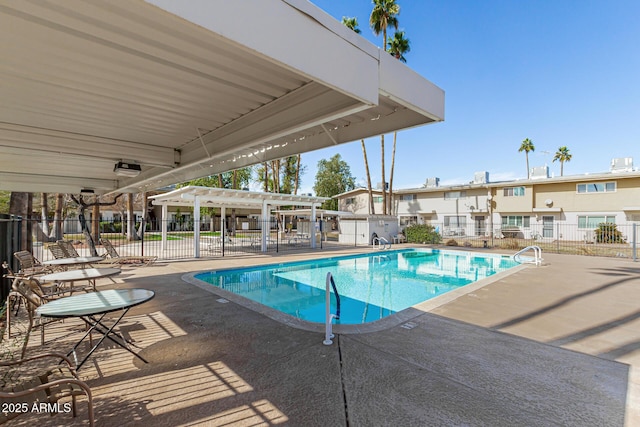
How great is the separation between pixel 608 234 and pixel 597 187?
14.0ft

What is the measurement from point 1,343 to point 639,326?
30.9 ft

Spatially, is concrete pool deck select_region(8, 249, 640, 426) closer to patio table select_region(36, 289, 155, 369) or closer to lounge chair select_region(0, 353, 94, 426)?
patio table select_region(36, 289, 155, 369)

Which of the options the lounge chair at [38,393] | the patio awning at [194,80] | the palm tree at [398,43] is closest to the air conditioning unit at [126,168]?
the patio awning at [194,80]

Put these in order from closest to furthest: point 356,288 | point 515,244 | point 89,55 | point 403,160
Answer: point 89,55 → point 356,288 → point 515,244 → point 403,160

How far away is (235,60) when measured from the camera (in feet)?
9.74

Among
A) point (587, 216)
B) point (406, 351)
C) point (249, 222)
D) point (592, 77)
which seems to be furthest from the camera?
point (249, 222)

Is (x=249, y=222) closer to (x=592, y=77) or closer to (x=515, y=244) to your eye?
(x=515, y=244)

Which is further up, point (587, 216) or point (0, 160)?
point (0, 160)

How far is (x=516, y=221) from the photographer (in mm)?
25562

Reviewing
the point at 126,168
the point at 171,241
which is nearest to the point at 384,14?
the point at 126,168

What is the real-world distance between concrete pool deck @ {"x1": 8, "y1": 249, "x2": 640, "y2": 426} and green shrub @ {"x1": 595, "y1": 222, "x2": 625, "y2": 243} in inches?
802

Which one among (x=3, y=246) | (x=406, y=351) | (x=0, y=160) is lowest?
(x=406, y=351)

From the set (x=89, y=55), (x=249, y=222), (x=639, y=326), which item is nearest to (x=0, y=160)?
(x=89, y=55)

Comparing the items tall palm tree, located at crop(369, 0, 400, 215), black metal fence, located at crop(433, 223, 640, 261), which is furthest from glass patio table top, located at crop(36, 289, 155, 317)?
tall palm tree, located at crop(369, 0, 400, 215)
